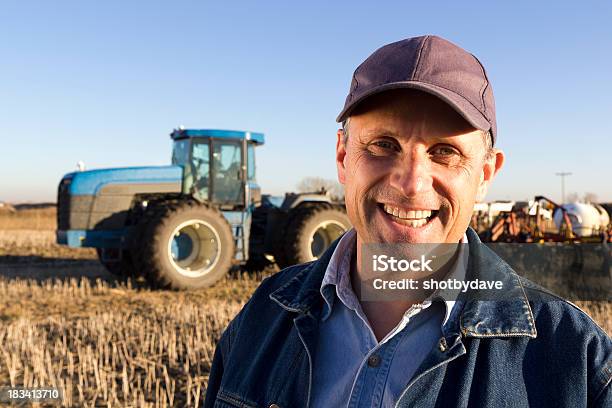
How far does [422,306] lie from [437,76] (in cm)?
59

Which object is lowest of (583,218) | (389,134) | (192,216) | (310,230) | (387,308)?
(583,218)

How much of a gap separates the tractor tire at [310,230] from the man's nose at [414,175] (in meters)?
7.65

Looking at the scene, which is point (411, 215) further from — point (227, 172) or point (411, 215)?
point (227, 172)

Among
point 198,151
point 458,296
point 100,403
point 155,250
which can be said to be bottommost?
point 100,403

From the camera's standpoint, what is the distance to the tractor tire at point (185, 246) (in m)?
8.27

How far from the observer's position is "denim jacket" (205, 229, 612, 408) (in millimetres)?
1327

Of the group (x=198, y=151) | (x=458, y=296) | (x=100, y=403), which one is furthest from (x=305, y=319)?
(x=198, y=151)

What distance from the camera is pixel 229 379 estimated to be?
1736mm

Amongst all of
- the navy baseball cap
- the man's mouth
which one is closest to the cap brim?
the navy baseball cap

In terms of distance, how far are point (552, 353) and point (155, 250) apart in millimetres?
7371

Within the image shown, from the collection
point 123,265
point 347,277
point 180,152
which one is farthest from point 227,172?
point 347,277

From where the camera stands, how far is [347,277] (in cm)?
173

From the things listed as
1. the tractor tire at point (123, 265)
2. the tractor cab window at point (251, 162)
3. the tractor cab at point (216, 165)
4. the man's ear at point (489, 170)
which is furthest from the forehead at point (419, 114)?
the tractor tire at point (123, 265)

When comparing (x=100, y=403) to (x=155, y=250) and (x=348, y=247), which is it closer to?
(x=348, y=247)
